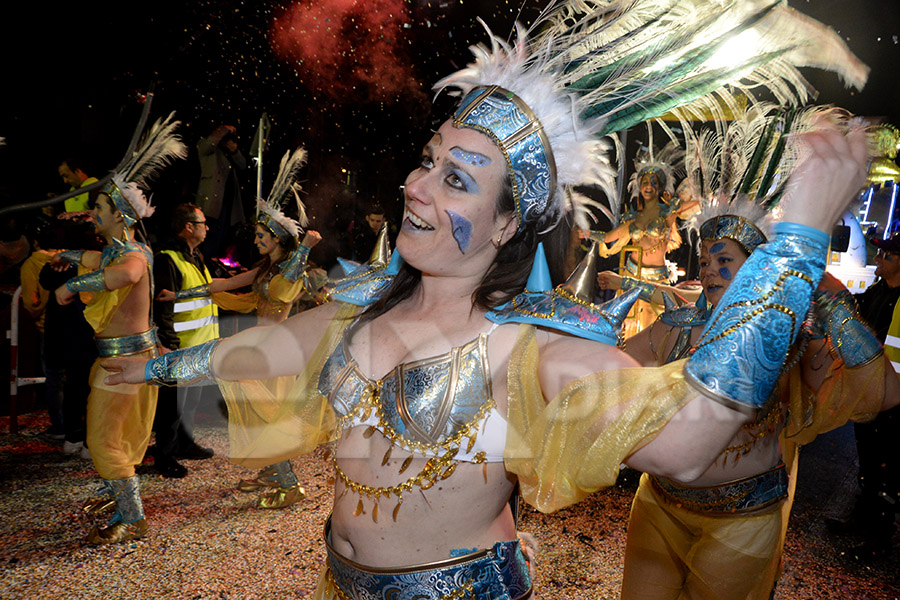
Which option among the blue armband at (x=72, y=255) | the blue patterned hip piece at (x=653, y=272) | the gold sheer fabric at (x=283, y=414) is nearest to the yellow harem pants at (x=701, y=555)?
the gold sheer fabric at (x=283, y=414)

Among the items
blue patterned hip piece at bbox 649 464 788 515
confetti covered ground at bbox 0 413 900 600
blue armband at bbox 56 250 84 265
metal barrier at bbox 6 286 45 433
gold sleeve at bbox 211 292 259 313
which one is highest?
blue armband at bbox 56 250 84 265

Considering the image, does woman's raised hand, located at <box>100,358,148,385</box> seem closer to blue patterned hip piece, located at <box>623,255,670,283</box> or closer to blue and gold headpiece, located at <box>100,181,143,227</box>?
blue and gold headpiece, located at <box>100,181,143,227</box>

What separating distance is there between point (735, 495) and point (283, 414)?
1642 millimetres

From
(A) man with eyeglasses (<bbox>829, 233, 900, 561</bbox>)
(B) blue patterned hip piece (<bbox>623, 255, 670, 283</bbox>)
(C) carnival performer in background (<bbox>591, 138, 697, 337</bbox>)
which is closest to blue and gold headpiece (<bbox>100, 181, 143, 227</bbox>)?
(C) carnival performer in background (<bbox>591, 138, 697, 337</bbox>)

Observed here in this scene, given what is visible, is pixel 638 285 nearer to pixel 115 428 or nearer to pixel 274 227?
pixel 115 428

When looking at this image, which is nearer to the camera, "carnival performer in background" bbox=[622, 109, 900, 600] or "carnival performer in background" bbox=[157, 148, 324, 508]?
"carnival performer in background" bbox=[622, 109, 900, 600]

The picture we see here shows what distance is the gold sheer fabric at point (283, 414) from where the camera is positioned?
5.22 feet

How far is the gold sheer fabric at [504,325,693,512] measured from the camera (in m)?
0.96

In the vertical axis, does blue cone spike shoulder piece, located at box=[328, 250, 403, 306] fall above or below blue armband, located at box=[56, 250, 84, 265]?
Result: above

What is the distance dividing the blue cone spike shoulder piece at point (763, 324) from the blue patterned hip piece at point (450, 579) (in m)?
0.71

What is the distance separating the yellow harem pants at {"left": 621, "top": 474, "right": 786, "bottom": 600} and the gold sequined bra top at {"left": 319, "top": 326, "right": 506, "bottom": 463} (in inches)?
48.6

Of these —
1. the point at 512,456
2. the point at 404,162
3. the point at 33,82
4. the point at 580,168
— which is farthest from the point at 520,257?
the point at 404,162

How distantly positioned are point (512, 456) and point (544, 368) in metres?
0.20

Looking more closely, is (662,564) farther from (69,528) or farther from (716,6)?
(69,528)
